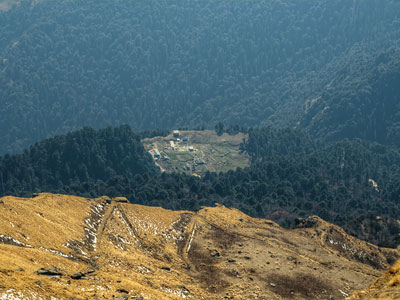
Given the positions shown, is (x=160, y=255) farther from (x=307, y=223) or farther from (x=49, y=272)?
(x=307, y=223)

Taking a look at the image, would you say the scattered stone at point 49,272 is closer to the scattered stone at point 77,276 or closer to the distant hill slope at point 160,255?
the distant hill slope at point 160,255

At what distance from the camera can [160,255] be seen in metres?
72.4

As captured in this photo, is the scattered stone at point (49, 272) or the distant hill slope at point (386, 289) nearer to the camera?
the distant hill slope at point (386, 289)

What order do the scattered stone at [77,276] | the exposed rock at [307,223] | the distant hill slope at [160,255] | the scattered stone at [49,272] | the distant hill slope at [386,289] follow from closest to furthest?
the distant hill slope at [386,289] < the scattered stone at [49,272] < the scattered stone at [77,276] < the distant hill slope at [160,255] < the exposed rock at [307,223]

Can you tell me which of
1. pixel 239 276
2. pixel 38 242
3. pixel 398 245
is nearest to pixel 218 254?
pixel 239 276

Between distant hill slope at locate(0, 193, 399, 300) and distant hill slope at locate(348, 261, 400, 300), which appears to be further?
distant hill slope at locate(0, 193, 399, 300)

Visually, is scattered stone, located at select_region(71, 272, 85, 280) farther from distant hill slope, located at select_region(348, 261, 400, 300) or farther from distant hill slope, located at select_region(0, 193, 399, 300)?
distant hill slope, located at select_region(348, 261, 400, 300)

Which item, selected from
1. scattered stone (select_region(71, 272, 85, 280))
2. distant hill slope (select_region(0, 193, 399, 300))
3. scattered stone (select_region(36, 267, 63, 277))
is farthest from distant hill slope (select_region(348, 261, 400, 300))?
scattered stone (select_region(36, 267, 63, 277))

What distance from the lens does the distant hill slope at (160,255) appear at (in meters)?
49.3

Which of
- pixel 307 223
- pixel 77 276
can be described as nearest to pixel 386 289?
pixel 77 276

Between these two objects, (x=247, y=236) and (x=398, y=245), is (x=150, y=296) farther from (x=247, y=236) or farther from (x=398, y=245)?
(x=398, y=245)

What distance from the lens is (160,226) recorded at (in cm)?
8225

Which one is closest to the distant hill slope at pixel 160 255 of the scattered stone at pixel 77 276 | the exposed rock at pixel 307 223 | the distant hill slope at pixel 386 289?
the scattered stone at pixel 77 276

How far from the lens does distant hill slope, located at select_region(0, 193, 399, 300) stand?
4931 centimetres
